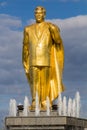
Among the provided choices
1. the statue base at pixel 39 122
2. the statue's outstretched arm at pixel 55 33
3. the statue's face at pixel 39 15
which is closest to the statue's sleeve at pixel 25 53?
the statue's face at pixel 39 15

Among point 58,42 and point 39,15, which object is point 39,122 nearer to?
point 58,42

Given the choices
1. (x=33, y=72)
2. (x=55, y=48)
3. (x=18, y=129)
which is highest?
(x=55, y=48)

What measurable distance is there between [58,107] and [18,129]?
6.95 feet

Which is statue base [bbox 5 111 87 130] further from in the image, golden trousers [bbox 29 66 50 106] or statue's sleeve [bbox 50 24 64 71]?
statue's sleeve [bbox 50 24 64 71]

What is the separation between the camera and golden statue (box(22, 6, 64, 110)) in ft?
58.4

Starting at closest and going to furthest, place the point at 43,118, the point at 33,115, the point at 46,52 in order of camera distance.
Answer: the point at 43,118, the point at 33,115, the point at 46,52

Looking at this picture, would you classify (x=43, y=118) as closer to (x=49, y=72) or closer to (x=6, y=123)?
(x=6, y=123)

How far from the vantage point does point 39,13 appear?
728 inches

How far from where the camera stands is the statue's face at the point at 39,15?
18.4m

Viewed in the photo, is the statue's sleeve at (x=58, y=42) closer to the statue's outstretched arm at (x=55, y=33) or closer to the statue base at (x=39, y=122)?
the statue's outstretched arm at (x=55, y=33)

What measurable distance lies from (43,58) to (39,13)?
80.3 inches

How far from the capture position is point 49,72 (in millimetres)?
18016

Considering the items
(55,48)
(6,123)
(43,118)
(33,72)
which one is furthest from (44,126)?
(55,48)

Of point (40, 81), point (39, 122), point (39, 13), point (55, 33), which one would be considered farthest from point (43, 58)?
point (39, 122)
